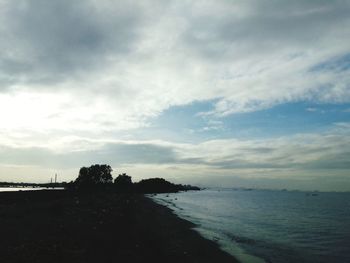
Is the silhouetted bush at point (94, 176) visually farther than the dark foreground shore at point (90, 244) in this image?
Yes

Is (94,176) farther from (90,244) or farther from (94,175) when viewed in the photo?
(90,244)

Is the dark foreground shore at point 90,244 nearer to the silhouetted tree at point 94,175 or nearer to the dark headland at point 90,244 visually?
the dark headland at point 90,244

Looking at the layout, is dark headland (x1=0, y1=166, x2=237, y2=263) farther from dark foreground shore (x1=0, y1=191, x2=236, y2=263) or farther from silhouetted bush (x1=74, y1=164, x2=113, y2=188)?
silhouetted bush (x1=74, y1=164, x2=113, y2=188)

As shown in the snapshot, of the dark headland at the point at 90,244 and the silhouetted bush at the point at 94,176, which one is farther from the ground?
the silhouetted bush at the point at 94,176

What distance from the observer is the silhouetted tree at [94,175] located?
164800 millimetres

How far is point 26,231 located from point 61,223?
7.11 metres

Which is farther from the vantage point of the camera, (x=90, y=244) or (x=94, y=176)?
(x=94, y=176)

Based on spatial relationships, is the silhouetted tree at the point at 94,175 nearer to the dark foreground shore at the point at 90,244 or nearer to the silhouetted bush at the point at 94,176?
the silhouetted bush at the point at 94,176

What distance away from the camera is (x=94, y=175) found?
Answer: 169 meters

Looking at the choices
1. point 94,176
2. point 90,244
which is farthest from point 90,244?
point 94,176

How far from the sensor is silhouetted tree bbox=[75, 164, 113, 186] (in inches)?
6488

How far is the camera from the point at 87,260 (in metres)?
21.4

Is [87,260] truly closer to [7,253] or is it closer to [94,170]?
[7,253]

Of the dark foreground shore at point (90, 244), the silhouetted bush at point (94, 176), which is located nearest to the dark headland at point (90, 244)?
the dark foreground shore at point (90, 244)
